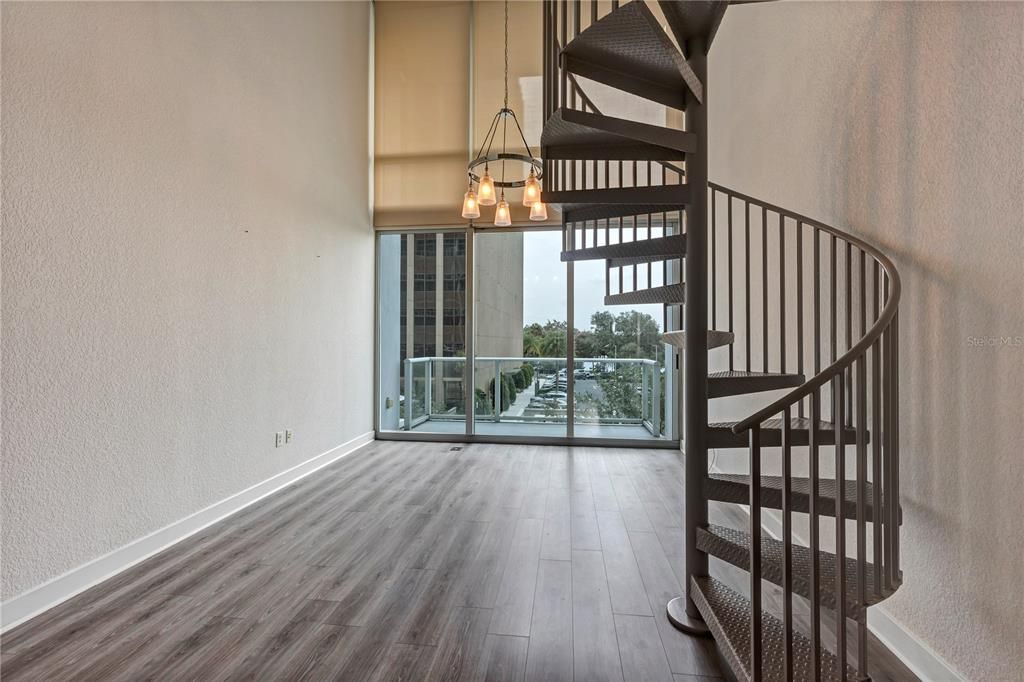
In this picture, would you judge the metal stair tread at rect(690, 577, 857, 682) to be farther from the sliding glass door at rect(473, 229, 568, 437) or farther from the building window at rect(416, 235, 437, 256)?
the building window at rect(416, 235, 437, 256)

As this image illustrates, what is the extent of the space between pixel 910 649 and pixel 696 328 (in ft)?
4.80

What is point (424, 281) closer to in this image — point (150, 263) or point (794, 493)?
point (150, 263)

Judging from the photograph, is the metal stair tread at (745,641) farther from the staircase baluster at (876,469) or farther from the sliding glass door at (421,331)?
the sliding glass door at (421,331)

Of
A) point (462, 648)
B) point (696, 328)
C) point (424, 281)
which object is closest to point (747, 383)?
point (696, 328)

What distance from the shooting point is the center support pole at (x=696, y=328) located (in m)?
2.08

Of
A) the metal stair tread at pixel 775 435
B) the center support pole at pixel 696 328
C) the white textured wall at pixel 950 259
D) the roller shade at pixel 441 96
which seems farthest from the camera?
the roller shade at pixel 441 96

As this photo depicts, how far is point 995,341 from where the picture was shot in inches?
57.9

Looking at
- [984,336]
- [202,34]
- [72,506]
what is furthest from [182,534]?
[984,336]

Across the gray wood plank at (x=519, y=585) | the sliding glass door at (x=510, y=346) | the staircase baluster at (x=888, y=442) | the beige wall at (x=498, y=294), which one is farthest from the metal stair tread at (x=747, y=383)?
the beige wall at (x=498, y=294)

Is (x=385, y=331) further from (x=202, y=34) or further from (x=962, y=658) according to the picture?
(x=962, y=658)

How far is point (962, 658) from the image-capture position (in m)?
1.57

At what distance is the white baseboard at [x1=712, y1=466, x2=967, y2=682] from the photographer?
164 centimetres

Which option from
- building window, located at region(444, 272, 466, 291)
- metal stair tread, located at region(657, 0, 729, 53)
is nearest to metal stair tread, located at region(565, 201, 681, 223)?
metal stair tread, located at region(657, 0, 729, 53)

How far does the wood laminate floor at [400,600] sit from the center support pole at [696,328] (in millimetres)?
434
